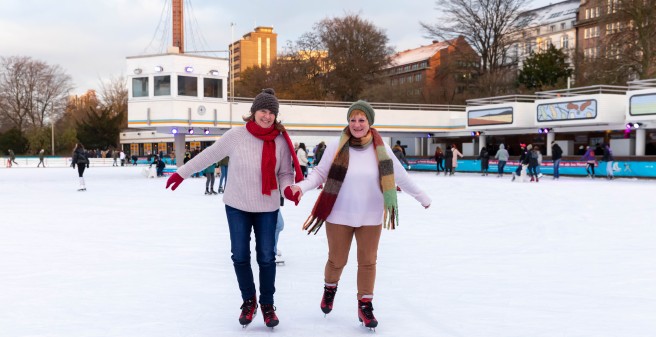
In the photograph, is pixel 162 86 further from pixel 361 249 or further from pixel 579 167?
pixel 361 249

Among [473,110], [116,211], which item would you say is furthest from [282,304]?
[473,110]

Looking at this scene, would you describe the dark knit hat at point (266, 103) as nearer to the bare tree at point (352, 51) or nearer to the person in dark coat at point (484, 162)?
the person in dark coat at point (484, 162)

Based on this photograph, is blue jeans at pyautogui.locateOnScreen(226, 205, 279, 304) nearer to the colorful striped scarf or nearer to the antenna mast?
the colorful striped scarf

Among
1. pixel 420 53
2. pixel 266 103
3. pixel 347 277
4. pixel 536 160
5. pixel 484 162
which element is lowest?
pixel 347 277

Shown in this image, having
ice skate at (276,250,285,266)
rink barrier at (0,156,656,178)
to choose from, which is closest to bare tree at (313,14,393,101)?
rink barrier at (0,156,656,178)

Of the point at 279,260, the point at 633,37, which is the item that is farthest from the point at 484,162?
the point at 279,260

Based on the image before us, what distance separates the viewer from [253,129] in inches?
153

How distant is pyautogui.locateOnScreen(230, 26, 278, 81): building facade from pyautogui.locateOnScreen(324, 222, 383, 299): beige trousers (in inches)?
5515

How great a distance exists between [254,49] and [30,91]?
91.3 m

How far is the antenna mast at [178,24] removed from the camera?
30.8m

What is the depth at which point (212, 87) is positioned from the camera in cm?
2739

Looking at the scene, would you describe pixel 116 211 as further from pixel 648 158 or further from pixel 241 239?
pixel 648 158

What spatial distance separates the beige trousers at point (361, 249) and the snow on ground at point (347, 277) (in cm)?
31

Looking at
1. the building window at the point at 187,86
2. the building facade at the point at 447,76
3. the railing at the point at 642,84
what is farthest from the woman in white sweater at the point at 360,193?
the building facade at the point at 447,76
